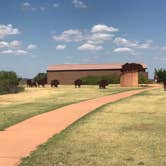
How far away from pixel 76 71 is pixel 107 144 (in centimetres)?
6140

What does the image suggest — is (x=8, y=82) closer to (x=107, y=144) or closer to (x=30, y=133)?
(x=30, y=133)

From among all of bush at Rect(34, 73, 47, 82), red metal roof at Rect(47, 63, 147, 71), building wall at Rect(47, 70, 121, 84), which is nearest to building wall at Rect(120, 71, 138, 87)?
red metal roof at Rect(47, 63, 147, 71)

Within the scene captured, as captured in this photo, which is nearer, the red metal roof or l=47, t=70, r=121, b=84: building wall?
the red metal roof

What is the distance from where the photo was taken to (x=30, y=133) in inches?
522

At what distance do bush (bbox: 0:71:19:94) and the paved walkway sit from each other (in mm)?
17541

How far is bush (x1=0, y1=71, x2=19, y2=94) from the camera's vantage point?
36.7 meters

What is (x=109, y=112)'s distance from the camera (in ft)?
63.9

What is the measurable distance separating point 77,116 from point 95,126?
3.13m

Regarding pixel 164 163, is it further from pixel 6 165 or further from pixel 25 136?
pixel 25 136

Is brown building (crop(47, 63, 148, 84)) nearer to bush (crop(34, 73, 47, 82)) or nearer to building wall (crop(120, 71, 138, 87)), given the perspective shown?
bush (crop(34, 73, 47, 82))

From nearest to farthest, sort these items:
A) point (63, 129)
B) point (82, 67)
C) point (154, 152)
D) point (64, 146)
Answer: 1. point (154, 152)
2. point (64, 146)
3. point (63, 129)
4. point (82, 67)

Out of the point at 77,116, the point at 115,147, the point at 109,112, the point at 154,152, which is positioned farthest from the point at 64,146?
the point at 109,112

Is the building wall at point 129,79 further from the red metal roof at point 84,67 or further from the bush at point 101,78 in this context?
the red metal roof at point 84,67

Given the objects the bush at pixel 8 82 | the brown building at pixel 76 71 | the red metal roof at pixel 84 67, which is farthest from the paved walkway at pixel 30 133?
the red metal roof at pixel 84 67
